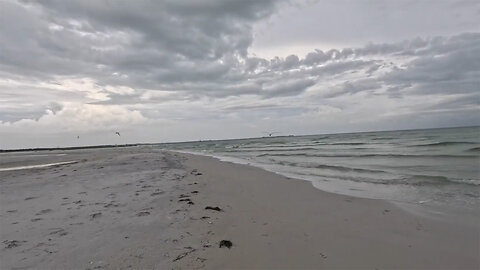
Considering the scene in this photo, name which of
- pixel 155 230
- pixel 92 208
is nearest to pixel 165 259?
pixel 155 230

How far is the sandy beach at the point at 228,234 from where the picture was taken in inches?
173

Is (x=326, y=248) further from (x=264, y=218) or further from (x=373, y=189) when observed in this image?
(x=373, y=189)

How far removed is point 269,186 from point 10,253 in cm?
847

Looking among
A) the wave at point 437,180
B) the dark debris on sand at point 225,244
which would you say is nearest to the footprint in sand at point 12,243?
the dark debris on sand at point 225,244

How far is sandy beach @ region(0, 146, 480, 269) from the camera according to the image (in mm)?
4395

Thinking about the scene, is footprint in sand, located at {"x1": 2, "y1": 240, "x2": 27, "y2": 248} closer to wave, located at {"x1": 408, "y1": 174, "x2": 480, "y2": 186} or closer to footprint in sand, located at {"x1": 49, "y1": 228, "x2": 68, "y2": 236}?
footprint in sand, located at {"x1": 49, "y1": 228, "x2": 68, "y2": 236}

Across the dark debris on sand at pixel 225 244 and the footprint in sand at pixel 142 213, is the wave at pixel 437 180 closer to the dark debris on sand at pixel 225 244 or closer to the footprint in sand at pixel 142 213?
the dark debris on sand at pixel 225 244

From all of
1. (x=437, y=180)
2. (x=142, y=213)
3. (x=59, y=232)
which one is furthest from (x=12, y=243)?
(x=437, y=180)

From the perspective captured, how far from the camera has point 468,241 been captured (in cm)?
521

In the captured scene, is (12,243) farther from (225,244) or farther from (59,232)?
(225,244)

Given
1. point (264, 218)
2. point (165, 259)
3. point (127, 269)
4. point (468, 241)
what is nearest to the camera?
point (127, 269)

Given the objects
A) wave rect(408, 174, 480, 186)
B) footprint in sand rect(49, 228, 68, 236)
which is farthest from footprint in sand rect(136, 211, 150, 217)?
wave rect(408, 174, 480, 186)

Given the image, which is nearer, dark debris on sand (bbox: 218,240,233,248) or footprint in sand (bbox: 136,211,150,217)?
dark debris on sand (bbox: 218,240,233,248)

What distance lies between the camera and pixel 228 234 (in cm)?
566
